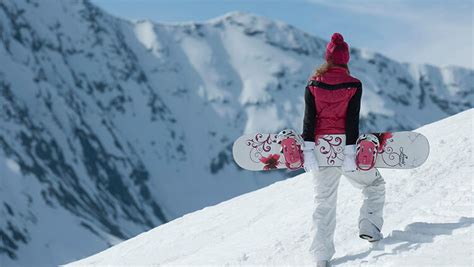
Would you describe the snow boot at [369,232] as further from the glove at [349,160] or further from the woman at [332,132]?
the glove at [349,160]

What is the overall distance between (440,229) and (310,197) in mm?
4992

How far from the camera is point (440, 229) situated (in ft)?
30.8

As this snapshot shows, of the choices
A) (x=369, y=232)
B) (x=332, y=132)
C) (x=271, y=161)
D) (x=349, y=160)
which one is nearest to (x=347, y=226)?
(x=271, y=161)

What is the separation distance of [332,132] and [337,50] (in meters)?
1.02

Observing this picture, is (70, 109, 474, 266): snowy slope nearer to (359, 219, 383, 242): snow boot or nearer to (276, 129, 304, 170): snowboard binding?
(359, 219, 383, 242): snow boot

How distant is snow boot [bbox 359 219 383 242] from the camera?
30.5 ft

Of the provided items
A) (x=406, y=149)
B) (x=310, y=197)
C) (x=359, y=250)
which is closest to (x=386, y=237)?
(x=359, y=250)

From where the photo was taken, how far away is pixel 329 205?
368 inches

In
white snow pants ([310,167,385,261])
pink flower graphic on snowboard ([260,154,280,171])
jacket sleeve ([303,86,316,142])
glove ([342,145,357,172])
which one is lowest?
white snow pants ([310,167,385,261])

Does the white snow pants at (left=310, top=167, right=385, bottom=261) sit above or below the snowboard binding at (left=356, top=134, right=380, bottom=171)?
below

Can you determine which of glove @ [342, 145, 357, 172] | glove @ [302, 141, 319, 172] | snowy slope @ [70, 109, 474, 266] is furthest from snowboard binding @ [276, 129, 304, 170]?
snowy slope @ [70, 109, 474, 266]

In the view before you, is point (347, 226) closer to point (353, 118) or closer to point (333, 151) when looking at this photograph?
point (333, 151)

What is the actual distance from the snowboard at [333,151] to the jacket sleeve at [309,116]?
13 cm

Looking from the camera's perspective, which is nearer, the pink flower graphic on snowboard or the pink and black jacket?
the pink and black jacket
